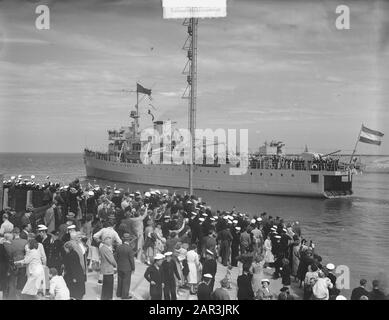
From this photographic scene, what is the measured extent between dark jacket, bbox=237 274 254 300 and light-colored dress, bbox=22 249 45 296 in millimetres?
2346

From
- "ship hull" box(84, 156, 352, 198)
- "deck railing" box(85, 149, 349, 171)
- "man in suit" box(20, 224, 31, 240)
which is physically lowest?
"ship hull" box(84, 156, 352, 198)

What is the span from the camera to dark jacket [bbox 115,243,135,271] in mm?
5484

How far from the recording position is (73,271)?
540cm

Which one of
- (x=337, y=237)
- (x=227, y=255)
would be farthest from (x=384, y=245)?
(x=227, y=255)

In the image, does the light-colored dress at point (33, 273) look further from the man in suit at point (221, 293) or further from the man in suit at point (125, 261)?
the man in suit at point (221, 293)

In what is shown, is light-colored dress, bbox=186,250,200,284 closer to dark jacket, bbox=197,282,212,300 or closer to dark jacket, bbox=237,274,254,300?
dark jacket, bbox=197,282,212,300

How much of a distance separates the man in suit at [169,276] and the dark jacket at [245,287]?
767mm

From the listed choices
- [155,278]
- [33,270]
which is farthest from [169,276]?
[33,270]

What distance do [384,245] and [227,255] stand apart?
37.5ft

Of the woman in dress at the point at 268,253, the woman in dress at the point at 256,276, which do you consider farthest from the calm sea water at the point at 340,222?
the woman in dress at the point at 256,276

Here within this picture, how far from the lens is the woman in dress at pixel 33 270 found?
5.32 meters

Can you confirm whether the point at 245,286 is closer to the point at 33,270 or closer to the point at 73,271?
the point at 73,271

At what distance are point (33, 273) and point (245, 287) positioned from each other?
251cm

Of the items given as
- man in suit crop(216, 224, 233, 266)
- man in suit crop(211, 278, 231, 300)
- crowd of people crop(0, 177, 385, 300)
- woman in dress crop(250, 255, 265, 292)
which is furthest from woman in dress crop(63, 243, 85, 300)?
man in suit crop(216, 224, 233, 266)
